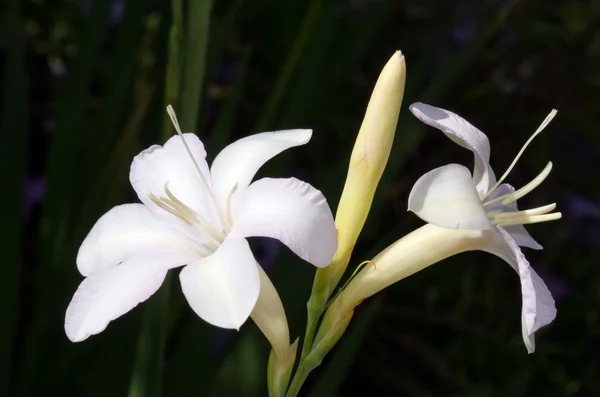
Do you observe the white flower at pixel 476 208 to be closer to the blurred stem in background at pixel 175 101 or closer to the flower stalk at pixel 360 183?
the flower stalk at pixel 360 183

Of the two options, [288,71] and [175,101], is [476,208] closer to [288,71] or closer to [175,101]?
[175,101]

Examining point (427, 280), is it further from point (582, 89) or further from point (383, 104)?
point (383, 104)

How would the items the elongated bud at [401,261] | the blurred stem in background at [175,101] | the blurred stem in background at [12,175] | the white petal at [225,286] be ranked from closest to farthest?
the white petal at [225,286]
the elongated bud at [401,261]
the blurred stem in background at [175,101]
the blurred stem in background at [12,175]

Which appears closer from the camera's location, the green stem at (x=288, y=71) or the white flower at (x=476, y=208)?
the white flower at (x=476, y=208)

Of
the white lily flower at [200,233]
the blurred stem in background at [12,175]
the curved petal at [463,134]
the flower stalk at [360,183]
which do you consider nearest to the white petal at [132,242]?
the white lily flower at [200,233]

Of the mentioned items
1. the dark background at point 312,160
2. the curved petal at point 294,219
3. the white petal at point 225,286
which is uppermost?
the curved petal at point 294,219

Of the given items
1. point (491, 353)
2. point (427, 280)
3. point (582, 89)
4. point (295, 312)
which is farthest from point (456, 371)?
point (582, 89)

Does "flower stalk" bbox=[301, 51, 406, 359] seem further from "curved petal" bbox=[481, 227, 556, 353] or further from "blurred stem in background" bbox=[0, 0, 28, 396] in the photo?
"blurred stem in background" bbox=[0, 0, 28, 396]

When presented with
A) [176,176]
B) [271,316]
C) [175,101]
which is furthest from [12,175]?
[271,316]

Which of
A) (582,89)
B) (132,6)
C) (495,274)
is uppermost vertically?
(132,6)
